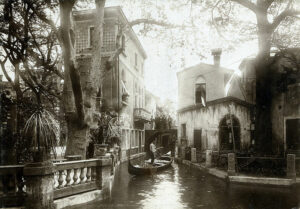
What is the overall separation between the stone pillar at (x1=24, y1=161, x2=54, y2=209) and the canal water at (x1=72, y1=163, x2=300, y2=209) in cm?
163

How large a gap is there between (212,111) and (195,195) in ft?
35.1

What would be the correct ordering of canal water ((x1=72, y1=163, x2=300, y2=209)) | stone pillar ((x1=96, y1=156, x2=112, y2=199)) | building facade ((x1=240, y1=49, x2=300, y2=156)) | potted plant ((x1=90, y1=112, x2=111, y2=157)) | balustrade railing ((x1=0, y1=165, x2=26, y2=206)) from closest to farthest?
balustrade railing ((x1=0, y1=165, x2=26, y2=206)) → stone pillar ((x1=96, y1=156, x2=112, y2=199)) → canal water ((x1=72, y1=163, x2=300, y2=209)) → building facade ((x1=240, y1=49, x2=300, y2=156)) → potted plant ((x1=90, y1=112, x2=111, y2=157))

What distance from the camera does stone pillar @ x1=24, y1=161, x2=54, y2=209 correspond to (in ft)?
20.0

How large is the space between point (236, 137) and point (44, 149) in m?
16.6

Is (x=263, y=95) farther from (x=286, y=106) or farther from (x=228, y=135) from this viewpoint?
(x=228, y=135)

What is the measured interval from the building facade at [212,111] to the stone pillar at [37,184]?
11576 millimetres

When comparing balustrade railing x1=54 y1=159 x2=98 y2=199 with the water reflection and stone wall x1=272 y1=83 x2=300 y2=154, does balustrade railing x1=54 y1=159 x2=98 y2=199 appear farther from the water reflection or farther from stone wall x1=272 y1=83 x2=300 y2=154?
stone wall x1=272 y1=83 x2=300 y2=154

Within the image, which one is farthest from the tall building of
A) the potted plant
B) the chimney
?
the chimney

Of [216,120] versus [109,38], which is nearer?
[216,120]

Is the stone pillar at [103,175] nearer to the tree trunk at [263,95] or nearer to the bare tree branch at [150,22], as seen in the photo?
the bare tree branch at [150,22]

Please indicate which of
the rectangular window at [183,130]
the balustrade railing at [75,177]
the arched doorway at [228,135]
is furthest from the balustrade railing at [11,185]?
the rectangular window at [183,130]

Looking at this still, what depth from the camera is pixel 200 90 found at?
27609 mm

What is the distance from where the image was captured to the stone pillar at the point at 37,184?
20.0ft

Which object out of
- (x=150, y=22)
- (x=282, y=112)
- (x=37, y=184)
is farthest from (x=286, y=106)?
(x=37, y=184)
